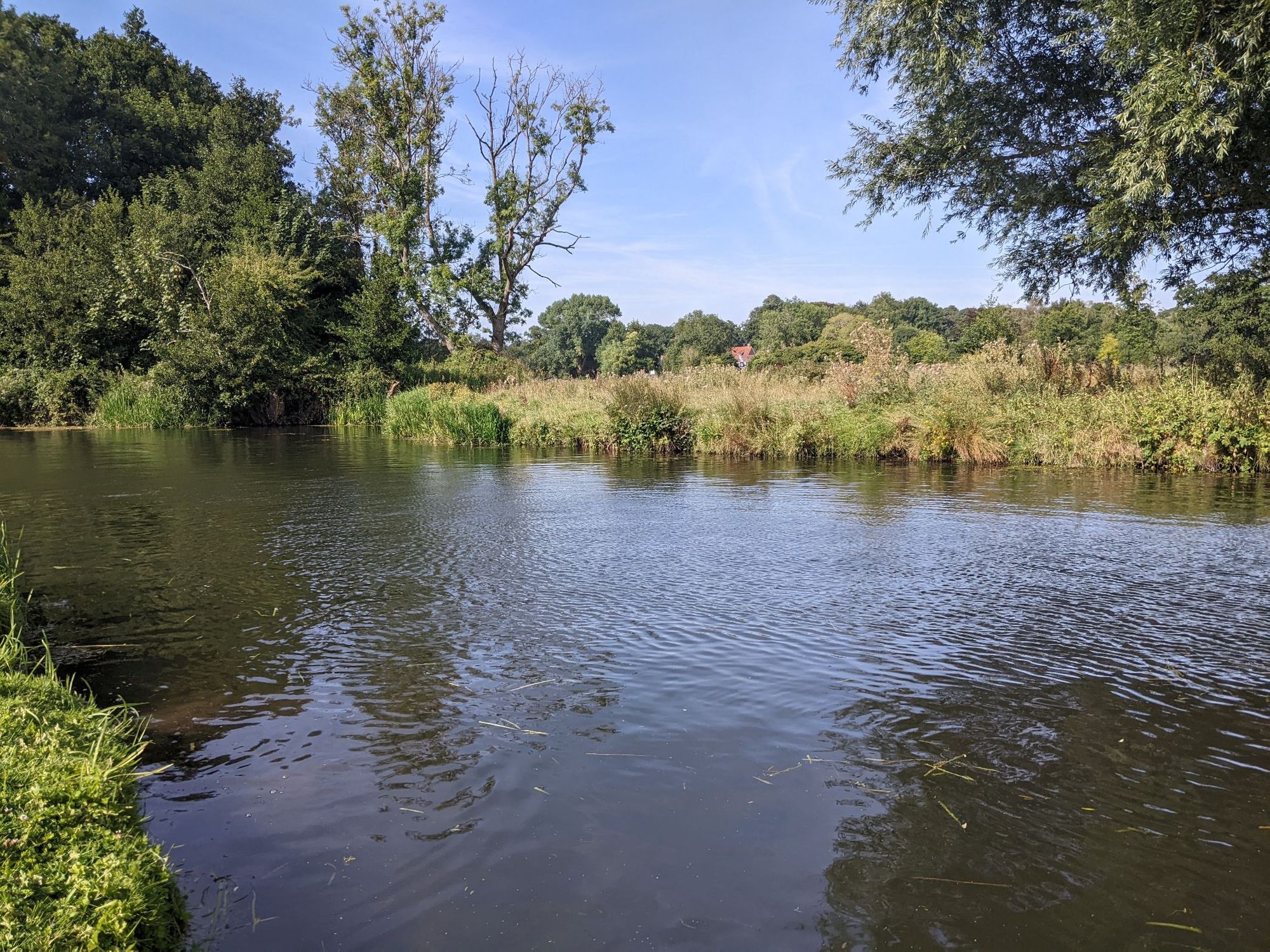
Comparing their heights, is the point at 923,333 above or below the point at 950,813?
above

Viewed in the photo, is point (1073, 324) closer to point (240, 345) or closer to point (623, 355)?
point (623, 355)

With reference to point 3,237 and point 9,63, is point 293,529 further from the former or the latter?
point 9,63

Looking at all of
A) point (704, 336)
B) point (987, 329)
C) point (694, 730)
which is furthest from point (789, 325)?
point (694, 730)

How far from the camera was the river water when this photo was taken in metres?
2.66

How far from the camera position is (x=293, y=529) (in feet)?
30.5

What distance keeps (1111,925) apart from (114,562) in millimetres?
7877

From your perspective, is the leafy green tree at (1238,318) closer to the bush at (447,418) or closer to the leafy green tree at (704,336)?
the bush at (447,418)

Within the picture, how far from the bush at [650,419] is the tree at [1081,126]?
20.4 ft

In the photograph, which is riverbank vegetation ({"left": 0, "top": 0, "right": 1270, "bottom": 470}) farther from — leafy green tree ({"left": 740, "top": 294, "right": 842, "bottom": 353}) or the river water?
leafy green tree ({"left": 740, "top": 294, "right": 842, "bottom": 353})

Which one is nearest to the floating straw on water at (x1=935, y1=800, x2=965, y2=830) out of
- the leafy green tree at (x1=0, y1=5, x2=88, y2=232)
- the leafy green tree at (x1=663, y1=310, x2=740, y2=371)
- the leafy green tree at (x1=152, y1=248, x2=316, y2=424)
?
the leafy green tree at (x1=152, y1=248, x2=316, y2=424)

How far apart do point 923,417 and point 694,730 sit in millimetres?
14877

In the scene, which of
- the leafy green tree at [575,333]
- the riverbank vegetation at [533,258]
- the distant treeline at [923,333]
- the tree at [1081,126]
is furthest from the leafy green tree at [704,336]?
the tree at [1081,126]

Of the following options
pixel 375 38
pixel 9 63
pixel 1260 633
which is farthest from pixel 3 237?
pixel 1260 633

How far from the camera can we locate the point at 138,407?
31.3m
